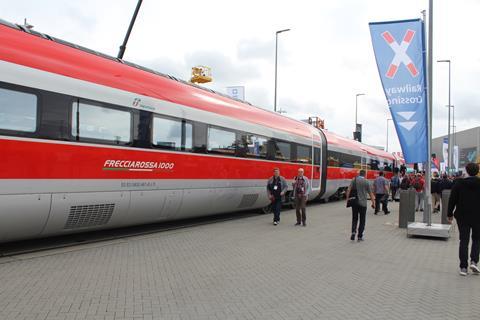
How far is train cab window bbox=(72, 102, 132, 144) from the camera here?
25.8ft

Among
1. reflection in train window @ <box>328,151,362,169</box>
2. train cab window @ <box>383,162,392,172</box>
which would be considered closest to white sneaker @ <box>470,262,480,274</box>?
reflection in train window @ <box>328,151,362,169</box>

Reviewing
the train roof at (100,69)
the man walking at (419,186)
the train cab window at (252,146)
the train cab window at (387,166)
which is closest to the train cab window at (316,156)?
the man walking at (419,186)

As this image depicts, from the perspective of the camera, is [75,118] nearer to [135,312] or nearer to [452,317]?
[135,312]

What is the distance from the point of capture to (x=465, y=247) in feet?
23.1

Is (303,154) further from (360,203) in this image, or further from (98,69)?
(98,69)

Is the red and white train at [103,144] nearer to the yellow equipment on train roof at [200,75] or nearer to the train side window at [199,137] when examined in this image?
the train side window at [199,137]

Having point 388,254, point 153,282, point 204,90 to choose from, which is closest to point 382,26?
point 204,90

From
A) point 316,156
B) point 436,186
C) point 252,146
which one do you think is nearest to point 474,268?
point 252,146

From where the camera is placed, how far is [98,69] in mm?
8477

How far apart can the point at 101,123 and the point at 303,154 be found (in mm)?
10994

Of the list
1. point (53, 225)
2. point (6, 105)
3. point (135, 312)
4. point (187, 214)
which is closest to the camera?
point (135, 312)

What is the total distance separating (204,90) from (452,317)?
Result: 885cm

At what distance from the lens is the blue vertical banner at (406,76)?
1102 centimetres

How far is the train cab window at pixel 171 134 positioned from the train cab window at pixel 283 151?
5.39 metres
